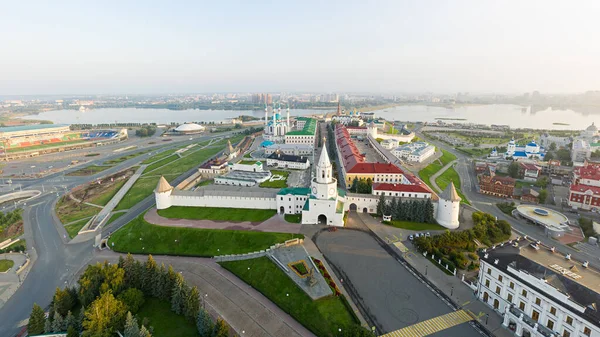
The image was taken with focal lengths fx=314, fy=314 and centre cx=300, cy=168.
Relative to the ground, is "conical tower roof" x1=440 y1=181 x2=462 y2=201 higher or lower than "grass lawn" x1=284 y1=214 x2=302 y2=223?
higher

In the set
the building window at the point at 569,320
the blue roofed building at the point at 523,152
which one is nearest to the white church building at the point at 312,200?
the building window at the point at 569,320

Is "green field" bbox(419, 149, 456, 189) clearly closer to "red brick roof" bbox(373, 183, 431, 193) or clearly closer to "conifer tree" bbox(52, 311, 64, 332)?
"red brick roof" bbox(373, 183, 431, 193)

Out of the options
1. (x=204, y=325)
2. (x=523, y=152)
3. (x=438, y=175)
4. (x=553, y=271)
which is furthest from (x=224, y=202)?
(x=523, y=152)

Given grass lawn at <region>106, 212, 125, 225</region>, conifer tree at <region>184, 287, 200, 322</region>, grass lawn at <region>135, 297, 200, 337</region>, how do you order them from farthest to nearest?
grass lawn at <region>106, 212, 125, 225</region> < conifer tree at <region>184, 287, 200, 322</region> < grass lawn at <region>135, 297, 200, 337</region>

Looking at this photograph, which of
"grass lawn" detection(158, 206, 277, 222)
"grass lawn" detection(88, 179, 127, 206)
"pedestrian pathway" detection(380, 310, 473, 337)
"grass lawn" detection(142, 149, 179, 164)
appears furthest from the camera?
"grass lawn" detection(142, 149, 179, 164)

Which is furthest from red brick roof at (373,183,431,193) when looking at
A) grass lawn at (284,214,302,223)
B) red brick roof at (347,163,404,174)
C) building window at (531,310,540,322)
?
building window at (531,310,540,322)

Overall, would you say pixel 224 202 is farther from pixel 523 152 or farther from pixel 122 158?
pixel 523 152

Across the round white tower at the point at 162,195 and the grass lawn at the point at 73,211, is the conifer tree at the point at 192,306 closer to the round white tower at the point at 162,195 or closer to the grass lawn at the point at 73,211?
the round white tower at the point at 162,195

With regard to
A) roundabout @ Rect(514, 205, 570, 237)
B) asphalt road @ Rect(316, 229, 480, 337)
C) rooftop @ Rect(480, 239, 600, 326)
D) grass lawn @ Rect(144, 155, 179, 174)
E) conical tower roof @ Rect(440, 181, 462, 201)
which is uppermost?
conical tower roof @ Rect(440, 181, 462, 201)
